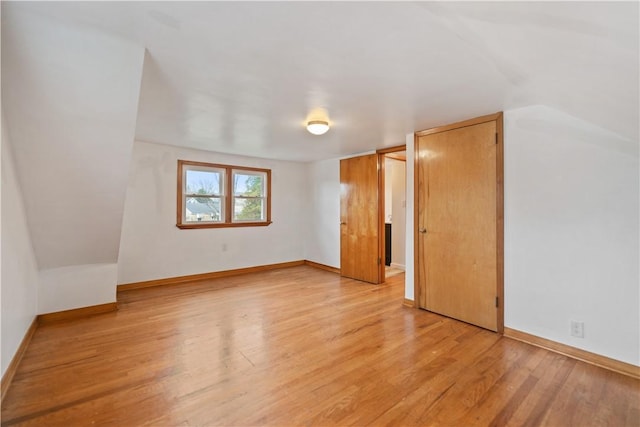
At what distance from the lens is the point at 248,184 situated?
5273mm

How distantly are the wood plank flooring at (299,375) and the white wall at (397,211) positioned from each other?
261 centimetres

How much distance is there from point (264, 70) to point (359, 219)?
3.21 meters

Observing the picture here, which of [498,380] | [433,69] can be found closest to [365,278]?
[498,380]

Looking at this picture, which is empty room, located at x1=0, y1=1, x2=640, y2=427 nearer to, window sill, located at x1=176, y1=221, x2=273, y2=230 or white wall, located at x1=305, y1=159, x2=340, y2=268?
window sill, located at x1=176, y1=221, x2=273, y2=230

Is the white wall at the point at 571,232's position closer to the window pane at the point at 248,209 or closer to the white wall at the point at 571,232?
the white wall at the point at 571,232

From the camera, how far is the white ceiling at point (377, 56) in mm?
1269

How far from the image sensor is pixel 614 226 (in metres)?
2.12

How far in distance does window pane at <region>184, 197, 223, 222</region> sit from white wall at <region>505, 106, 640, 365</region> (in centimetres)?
416

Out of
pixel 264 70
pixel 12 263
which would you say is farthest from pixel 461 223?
pixel 12 263

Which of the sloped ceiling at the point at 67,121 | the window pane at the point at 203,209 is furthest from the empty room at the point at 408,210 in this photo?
the window pane at the point at 203,209

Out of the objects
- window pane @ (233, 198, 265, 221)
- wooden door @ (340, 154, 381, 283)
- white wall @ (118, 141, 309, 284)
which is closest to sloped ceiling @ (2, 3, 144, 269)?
white wall @ (118, 141, 309, 284)

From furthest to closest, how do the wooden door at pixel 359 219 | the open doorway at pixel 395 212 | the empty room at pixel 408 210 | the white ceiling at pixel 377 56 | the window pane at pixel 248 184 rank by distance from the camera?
1. the open doorway at pixel 395 212
2. the window pane at pixel 248 184
3. the wooden door at pixel 359 219
4. the empty room at pixel 408 210
5. the white ceiling at pixel 377 56

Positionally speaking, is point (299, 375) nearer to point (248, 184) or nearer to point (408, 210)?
point (408, 210)

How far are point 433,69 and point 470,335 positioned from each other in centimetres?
234
